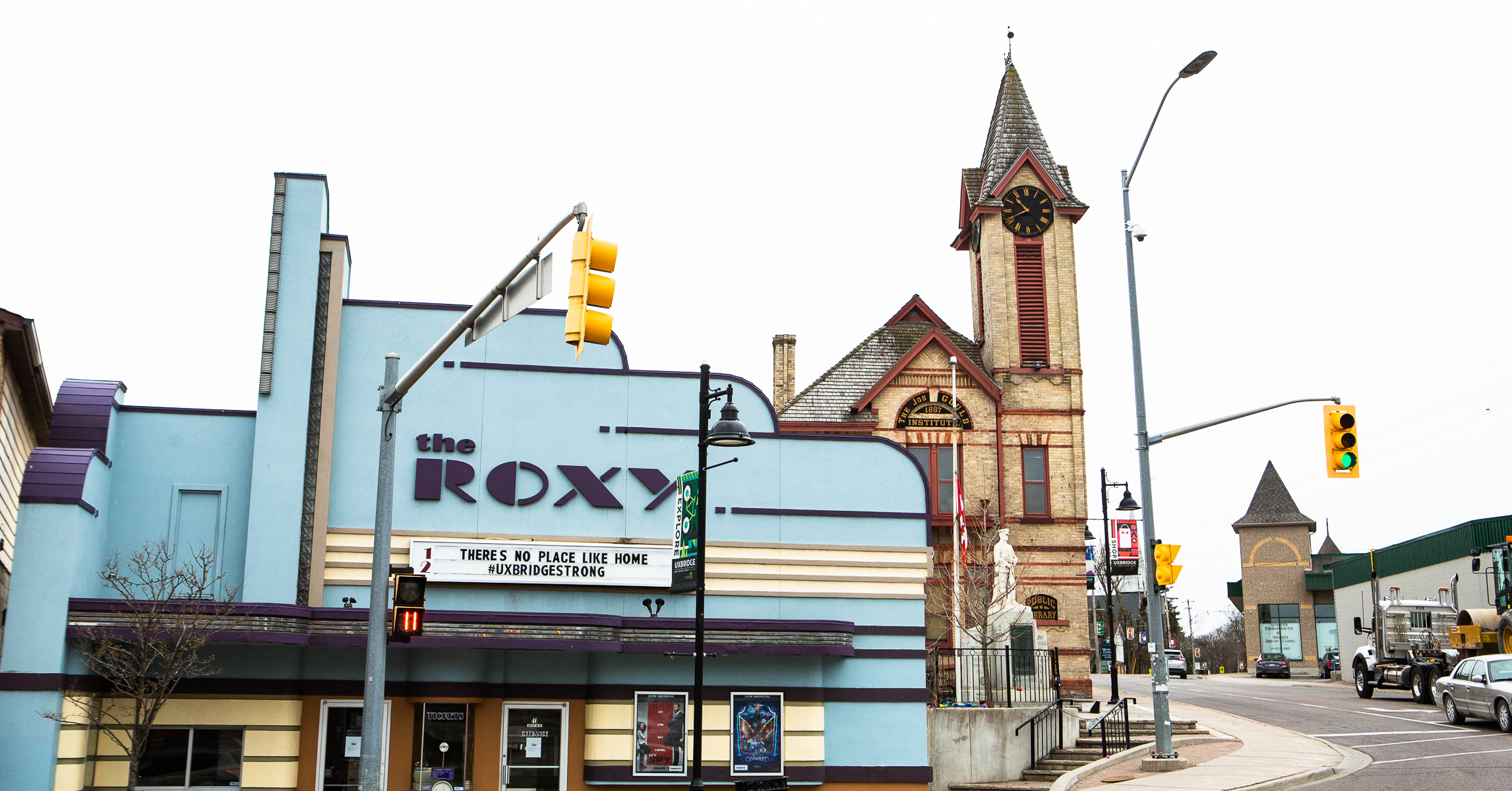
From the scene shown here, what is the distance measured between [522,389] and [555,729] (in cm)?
556

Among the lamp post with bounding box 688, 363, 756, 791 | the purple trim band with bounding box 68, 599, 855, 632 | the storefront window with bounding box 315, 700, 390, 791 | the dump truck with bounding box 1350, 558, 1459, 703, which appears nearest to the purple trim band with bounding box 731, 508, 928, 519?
the purple trim band with bounding box 68, 599, 855, 632

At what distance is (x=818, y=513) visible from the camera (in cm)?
2084

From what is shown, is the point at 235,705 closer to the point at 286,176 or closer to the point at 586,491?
the point at 586,491

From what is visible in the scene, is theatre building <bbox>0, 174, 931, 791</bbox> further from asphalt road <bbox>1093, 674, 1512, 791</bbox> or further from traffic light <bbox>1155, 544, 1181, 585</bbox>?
asphalt road <bbox>1093, 674, 1512, 791</bbox>

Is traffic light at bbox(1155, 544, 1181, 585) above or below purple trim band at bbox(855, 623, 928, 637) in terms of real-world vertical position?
above

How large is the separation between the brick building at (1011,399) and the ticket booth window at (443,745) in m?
18.4

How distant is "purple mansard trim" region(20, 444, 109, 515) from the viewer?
16.4m

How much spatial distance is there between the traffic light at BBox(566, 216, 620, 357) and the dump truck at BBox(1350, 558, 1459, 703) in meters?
33.2

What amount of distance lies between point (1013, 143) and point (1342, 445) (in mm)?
22304

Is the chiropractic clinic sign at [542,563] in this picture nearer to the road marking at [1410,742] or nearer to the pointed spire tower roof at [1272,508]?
the road marking at [1410,742]

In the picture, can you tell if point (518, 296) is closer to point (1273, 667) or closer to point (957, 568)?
point (957, 568)

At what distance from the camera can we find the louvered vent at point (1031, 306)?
37.6 m

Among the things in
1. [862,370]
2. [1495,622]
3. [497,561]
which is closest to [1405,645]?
[1495,622]

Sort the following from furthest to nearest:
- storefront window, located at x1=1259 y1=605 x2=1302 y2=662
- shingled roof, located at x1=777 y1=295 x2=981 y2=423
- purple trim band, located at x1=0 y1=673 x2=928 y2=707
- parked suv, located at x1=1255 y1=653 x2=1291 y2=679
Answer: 1. storefront window, located at x1=1259 y1=605 x2=1302 y2=662
2. parked suv, located at x1=1255 y1=653 x2=1291 y2=679
3. shingled roof, located at x1=777 y1=295 x2=981 y2=423
4. purple trim band, located at x1=0 y1=673 x2=928 y2=707
